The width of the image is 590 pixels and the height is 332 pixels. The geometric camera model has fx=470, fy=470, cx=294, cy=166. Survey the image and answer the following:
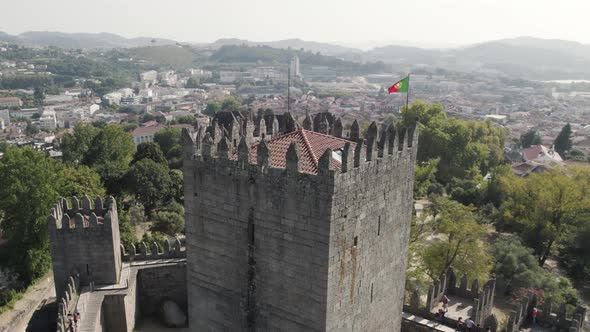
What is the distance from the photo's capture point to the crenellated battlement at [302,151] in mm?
13039

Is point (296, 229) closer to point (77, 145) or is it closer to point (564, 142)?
point (77, 145)

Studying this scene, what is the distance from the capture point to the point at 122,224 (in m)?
31.3

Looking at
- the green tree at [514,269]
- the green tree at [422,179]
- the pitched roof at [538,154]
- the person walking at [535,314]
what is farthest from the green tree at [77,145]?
the pitched roof at [538,154]

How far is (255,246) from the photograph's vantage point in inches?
573

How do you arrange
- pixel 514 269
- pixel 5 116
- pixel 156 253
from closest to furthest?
1. pixel 156 253
2. pixel 514 269
3. pixel 5 116

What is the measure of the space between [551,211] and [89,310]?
104ft

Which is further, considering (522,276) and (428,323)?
(522,276)

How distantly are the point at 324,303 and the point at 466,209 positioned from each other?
776 inches

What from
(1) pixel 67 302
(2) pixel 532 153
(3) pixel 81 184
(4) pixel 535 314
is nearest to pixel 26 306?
(1) pixel 67 302

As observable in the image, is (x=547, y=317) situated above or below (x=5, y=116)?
above

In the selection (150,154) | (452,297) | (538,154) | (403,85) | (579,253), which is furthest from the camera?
(538,154)

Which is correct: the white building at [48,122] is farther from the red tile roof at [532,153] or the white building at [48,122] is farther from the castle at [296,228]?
the castle at [296,228]

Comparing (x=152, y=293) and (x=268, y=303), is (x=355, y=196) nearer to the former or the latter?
(x=268, y=303)

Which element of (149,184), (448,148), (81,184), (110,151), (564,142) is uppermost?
(448,148)
